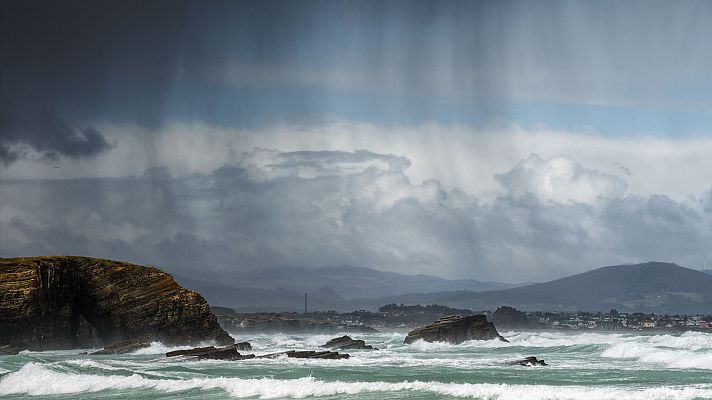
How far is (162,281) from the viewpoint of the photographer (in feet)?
250

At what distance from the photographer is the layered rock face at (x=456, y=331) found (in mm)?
91000

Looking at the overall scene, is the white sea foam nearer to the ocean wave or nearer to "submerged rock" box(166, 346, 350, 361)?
"submerged rock" box(166, 346, 350, 361)

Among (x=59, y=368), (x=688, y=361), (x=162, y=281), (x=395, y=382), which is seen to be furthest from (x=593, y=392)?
(x=162, y=281)

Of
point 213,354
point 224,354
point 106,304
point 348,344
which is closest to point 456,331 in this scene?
point 348,344

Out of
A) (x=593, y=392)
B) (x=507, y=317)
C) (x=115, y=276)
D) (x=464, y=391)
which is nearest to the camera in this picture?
(x=593, y=392)

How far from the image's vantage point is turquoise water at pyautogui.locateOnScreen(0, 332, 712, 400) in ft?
125

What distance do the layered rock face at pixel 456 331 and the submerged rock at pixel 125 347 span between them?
1228 inches

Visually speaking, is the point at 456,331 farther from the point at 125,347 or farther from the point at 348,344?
the point at 125,347

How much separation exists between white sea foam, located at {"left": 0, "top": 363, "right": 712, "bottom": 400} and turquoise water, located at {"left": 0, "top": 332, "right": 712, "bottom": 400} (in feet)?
0.16

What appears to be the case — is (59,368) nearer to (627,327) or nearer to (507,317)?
(507,317)

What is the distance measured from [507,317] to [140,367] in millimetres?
144834

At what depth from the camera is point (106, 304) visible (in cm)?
7531

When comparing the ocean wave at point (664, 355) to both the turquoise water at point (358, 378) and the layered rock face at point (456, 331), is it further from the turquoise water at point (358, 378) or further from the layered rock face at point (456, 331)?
the layered rock face at point (456, 331)

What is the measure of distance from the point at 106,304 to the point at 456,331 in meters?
36.2
